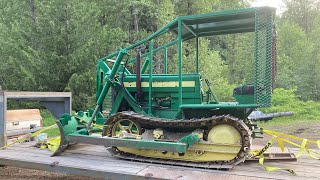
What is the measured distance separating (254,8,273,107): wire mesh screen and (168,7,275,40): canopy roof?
0.39 feet

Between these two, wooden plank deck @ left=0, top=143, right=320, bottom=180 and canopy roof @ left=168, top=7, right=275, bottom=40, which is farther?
canopy roof @ left=168, top=7, right=275, bottom=40

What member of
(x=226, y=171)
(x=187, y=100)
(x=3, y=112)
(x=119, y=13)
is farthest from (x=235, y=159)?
(x=119, y=13)

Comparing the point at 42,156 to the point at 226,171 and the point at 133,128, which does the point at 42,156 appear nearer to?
the point at 133,128

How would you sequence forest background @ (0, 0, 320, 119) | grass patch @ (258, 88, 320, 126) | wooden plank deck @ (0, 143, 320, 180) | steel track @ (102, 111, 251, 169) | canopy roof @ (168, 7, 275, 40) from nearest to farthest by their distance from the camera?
1. wooden plank deck @ (0, 143, 320, 180)
2. steel track @ (102, 111, 251, 169)
3. canopy roof @ (168, 7, 275, 40)
4. forest background @ (0, 0, 320, 119)
5. grass patch @ (258, 88, 320, 126)

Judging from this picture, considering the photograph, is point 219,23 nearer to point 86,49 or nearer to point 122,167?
point 122,167

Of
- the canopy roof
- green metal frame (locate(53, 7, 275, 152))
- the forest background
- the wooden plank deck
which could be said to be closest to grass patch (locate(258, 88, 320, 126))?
the forest background

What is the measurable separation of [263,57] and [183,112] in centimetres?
136

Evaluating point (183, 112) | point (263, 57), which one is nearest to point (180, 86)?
point (183, 112)

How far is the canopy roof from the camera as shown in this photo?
14.4 feet

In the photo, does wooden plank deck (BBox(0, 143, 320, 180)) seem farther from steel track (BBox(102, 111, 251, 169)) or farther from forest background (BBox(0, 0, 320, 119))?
forest background (BBox(0, 0, 320, 119))

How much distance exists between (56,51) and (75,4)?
2.17 meters

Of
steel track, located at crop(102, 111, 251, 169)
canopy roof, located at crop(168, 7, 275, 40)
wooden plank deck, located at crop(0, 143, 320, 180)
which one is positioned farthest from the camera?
canopy roof, located at crop(168, 7, 275, 40)

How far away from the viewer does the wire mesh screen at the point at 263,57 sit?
13.8 ft

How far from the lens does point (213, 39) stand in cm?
2781
